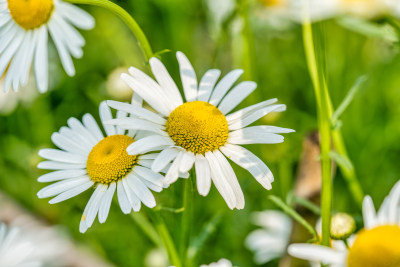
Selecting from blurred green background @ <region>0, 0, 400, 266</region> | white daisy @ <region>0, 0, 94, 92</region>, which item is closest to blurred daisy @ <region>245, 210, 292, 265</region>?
blurred green background @ <region>0, 0, 400, 266</region>

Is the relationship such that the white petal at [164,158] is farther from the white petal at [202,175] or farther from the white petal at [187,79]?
the white petal at [187,79]

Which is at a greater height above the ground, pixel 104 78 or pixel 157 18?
pixel 157 18

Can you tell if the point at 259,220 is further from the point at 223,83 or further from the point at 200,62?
the point at 200,62

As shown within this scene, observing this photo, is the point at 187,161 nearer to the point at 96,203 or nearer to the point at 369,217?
the point at 96,203

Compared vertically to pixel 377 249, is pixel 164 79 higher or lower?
higher

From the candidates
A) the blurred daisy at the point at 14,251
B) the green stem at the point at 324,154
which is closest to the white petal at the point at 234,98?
the green stem at the point at 324,154

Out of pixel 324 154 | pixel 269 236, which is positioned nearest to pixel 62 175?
pixel 324 154

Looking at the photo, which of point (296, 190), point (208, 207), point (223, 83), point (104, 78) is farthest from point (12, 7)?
point (104, 78)
